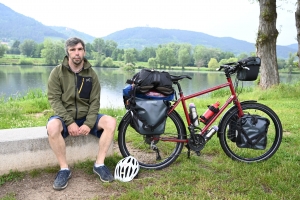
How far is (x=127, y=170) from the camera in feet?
10.4

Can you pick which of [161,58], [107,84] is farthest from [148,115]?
[161,58]

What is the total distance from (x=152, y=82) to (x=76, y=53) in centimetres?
90

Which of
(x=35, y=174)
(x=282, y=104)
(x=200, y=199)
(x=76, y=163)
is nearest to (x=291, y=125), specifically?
(x=282, y=104)

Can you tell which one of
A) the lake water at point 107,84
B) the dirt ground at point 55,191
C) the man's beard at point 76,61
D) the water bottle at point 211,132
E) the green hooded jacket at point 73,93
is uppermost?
the man's beard at point 76,61

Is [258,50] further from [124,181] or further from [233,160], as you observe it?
[124,181]

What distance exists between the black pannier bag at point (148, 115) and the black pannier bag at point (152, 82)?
0.41 ft

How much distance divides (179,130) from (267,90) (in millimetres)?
7280

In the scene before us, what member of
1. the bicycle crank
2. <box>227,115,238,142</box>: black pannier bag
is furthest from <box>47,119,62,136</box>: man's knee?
<box>227,115,238,142</box>: black pannier bag

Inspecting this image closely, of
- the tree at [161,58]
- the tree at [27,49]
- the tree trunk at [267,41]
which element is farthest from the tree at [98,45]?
the tree trunk at [267,41]

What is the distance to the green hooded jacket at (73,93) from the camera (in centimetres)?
317

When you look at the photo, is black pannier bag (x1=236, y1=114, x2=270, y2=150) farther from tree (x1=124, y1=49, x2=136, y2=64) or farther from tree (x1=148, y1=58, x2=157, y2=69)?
tree (x1=124, y1=49, x2=136, y2=64)

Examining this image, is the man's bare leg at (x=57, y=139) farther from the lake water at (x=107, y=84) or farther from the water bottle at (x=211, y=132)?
the lake water at (x=107, y=84)

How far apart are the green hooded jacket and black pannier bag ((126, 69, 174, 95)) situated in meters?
0.49

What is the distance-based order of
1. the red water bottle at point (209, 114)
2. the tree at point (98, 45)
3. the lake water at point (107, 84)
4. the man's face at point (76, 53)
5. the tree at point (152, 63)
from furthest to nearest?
the tree at point (98, 45), the tree at point (152, 63), the lake water at point (107, 84), the red water bottle at point (209, 114), the man's face at point (76, 53)
